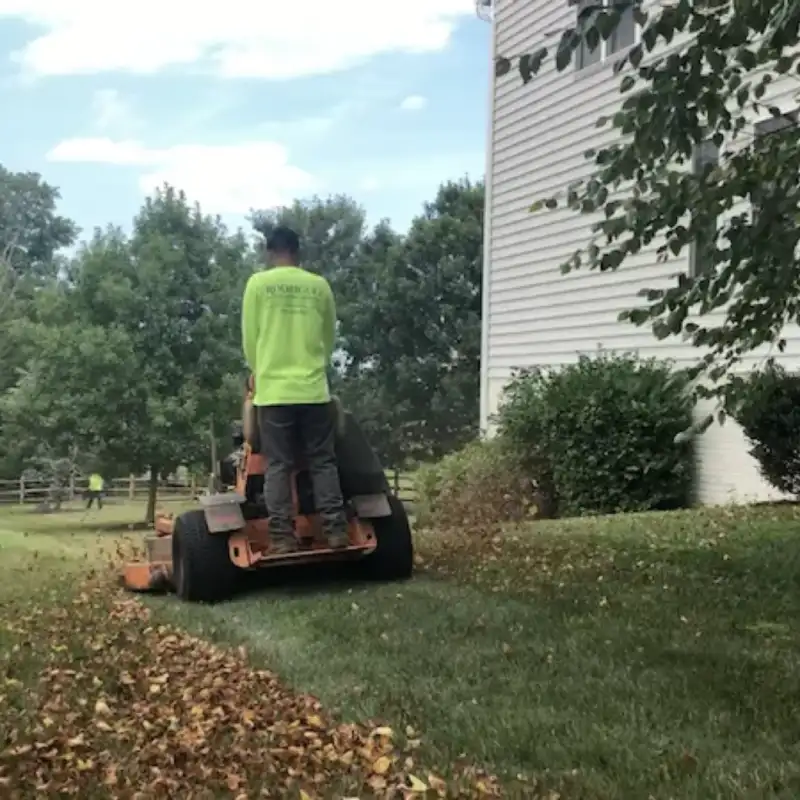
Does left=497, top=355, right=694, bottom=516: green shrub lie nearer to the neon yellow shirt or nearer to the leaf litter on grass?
the neon yellow shirt

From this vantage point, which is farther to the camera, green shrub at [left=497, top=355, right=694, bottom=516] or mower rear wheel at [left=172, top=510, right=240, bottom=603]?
green shrub at [left=497, top=355, right=694, bottom=516]

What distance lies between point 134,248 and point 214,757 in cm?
3079

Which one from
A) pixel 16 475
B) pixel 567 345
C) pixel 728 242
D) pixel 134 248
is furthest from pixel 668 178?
pixel 16 475

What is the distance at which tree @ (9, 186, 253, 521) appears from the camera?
3061 centimetres

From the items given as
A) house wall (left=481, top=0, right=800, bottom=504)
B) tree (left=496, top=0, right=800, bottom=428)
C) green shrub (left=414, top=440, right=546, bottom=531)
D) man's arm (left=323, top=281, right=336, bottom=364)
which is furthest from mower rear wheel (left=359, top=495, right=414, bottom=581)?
house wall (left=481, top=0, right=800, bottom=504)

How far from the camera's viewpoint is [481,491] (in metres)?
15.0

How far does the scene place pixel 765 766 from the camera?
3697 mm

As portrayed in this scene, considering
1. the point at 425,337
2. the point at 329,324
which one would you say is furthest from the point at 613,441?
the point at 425,337

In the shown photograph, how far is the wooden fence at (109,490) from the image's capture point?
38.3m

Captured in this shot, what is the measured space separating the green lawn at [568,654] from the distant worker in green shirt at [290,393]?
0.53 metres

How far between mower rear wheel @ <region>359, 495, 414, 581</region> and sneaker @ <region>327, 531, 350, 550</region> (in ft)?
1.30

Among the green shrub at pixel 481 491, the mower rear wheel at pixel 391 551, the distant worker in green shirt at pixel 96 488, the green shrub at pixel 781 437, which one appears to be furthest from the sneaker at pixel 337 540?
the distant worker in green shirt at pixel 96 488

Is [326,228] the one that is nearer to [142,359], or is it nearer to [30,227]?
[142,359]

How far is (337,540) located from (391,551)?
562mm
